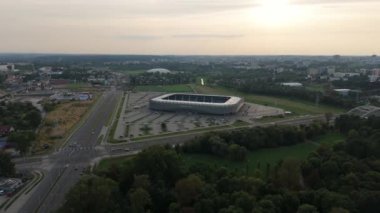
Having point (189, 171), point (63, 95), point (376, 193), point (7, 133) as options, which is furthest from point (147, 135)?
point (63, 95)

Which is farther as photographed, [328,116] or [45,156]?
[328,116]

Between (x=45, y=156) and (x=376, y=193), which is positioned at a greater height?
(x=376, y=193)

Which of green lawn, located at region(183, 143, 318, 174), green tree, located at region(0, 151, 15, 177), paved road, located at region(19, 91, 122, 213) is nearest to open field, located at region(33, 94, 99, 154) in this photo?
paved road, located at region(19, 91, 122, 213)

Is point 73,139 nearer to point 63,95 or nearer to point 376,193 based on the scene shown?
point 376,193

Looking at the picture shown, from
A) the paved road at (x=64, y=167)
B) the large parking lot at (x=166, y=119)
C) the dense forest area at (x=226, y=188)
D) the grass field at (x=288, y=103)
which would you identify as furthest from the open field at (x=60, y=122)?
the grass field at (x=288, y=103)

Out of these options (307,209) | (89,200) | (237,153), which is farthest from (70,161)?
(307,209)

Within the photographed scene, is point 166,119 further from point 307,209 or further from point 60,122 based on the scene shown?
point 307,209

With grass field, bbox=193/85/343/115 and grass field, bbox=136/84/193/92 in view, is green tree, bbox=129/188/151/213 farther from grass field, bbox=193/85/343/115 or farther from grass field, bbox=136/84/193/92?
grass field, bbox=136/84/193/92
